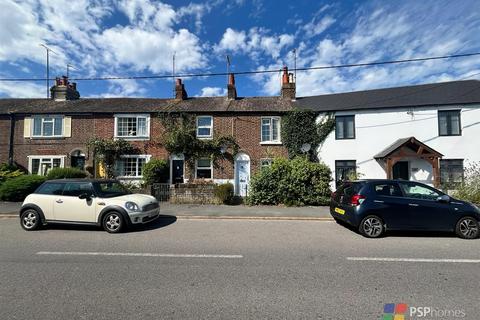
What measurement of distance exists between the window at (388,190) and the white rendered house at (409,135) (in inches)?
336

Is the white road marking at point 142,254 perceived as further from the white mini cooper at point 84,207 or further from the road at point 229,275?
the white mini cooper at point 84,207

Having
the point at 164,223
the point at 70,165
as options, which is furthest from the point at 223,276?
the point at 70,165

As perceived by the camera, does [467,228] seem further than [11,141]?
No

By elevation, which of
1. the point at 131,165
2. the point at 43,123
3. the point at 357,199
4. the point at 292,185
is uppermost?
the point at 43,123

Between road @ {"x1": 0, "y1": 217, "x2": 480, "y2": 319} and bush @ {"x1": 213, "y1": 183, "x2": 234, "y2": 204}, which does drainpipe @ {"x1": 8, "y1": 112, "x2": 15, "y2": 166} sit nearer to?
road @ {"x1": 0, "y1": 217, "x2": 480, "y2": 319}

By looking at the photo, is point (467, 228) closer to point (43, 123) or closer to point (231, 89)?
point (231, 89)

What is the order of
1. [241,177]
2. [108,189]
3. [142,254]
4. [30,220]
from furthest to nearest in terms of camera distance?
[241,177] < [108,189] < [30,220] < [142,254]

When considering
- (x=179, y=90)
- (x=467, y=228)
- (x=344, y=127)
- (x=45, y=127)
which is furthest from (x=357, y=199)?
(x=45, y=127)

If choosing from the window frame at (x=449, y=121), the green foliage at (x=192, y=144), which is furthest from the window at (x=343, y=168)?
the green foliage at (x=192, y=144)

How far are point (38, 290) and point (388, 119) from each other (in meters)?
18.6

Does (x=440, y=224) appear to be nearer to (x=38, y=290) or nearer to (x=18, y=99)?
(x=38, y=290)

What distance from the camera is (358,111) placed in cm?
1695

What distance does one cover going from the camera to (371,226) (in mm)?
6898

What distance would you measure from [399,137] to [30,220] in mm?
18926
